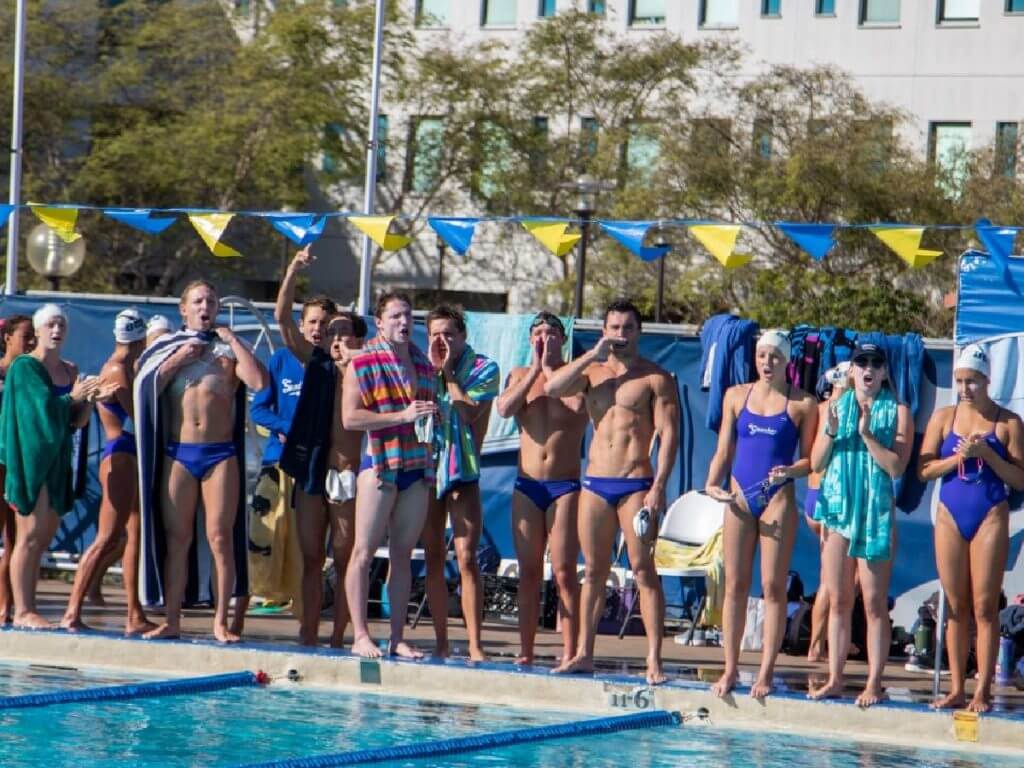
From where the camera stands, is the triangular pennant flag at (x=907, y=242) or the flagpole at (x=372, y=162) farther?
the flagpole at (x=372, y=162)

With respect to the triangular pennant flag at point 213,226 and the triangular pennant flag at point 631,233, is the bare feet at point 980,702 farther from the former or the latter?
the triangular pennant flag at point 213,226

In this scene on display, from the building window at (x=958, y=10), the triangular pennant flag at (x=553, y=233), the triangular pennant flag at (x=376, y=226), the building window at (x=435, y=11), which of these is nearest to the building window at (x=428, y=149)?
the building window at (x=435, y=11)

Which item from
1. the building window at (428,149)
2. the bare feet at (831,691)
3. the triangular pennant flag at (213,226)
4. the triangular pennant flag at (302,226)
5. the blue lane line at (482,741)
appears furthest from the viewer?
the building window at (428,149)

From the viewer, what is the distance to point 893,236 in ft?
35.2

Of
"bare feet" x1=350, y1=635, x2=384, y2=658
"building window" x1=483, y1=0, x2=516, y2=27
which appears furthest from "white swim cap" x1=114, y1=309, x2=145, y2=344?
"building window" x1=483, y1=0, x2=516, y2=27

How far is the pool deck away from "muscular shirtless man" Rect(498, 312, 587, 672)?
401 mm

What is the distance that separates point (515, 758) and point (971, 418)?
3053 millimetres

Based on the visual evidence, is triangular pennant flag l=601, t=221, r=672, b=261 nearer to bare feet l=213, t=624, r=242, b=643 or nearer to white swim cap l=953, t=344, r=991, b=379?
white swim cap l=953, t=344, r=991, b=379

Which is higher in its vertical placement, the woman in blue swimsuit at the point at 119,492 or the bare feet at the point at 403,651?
the woman in blue swimsuit at the point at 119,492

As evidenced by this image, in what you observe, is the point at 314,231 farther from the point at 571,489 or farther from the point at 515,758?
the point at 515,758

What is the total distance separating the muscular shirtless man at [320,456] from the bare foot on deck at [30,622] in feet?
5.21

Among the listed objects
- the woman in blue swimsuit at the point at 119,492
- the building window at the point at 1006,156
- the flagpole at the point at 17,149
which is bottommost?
the woman in blue swimsuit at the point at 119,492

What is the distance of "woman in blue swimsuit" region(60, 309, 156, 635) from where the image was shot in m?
11.0

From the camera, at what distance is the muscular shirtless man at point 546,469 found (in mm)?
10242
